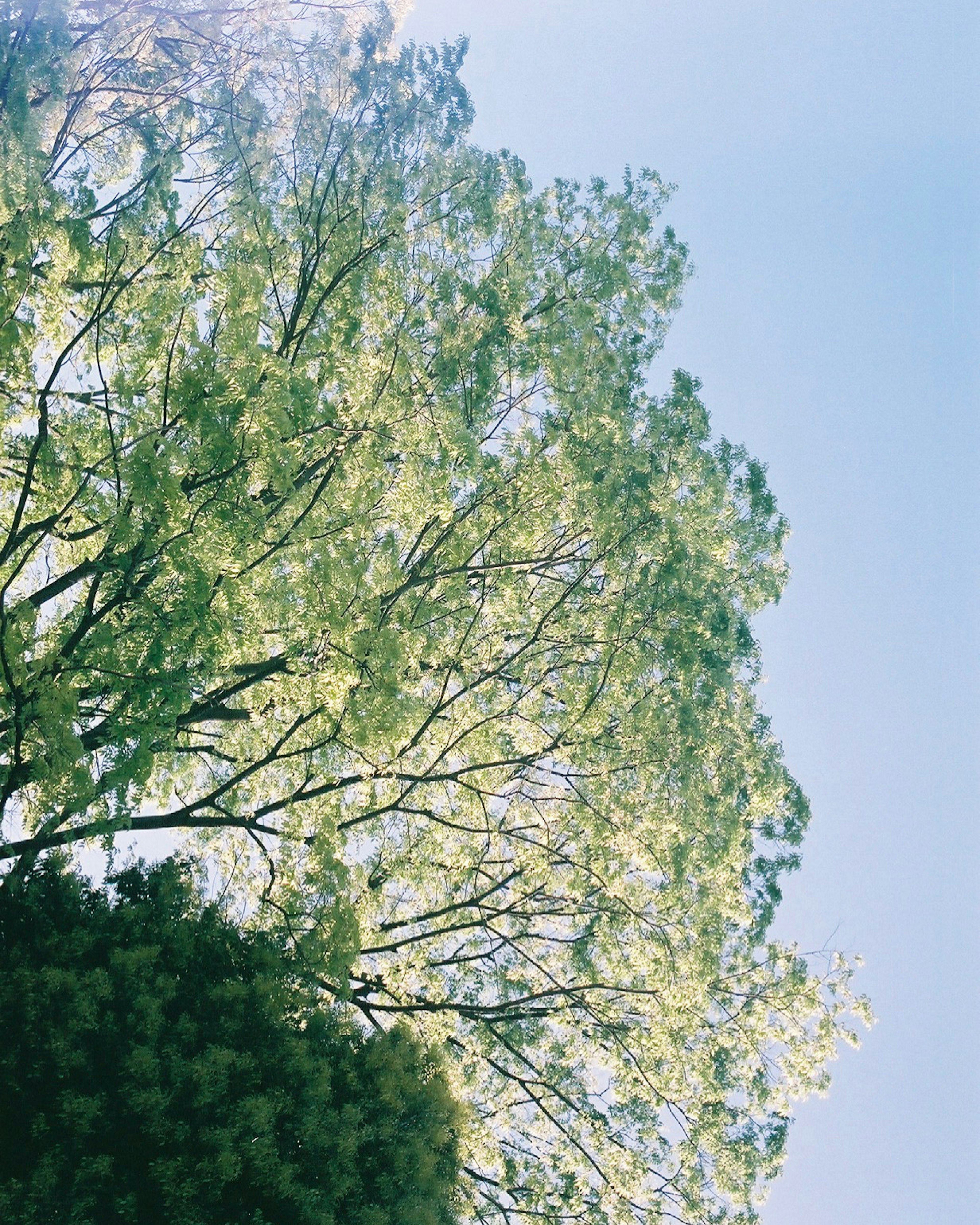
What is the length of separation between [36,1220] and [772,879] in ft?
32.3

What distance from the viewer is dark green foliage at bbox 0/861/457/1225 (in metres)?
9.01

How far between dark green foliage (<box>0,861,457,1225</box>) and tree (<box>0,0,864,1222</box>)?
2.60 ft

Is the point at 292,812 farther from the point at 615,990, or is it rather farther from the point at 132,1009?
the point at 615,990

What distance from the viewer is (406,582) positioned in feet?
38.1

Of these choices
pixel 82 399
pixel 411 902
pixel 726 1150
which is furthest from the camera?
pixel 411 902

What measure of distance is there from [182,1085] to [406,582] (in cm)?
581

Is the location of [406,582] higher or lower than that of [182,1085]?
higher

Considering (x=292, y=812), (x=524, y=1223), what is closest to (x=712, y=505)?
(x=292, y=812)

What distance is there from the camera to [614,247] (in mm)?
13367

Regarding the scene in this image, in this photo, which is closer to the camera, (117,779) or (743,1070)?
Answer: (117,779)

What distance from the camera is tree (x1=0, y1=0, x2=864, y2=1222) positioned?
897 centimetres

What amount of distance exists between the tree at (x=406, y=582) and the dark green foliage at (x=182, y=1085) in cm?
79

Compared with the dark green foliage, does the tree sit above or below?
above

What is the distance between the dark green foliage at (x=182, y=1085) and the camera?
901cm
